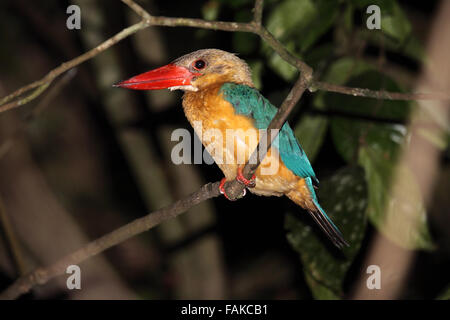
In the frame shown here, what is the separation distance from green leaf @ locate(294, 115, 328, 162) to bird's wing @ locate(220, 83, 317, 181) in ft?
0.34

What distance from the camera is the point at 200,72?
2.65 m

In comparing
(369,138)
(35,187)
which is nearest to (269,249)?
(35,187)

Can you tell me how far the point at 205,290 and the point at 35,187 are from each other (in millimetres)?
1620

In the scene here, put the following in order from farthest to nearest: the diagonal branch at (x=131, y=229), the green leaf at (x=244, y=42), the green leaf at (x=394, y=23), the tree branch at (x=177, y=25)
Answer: the green leaf at (x=244, y=42) < the green leaf at (x=394, y=23) < the diagonal branch at (x=131, y=229) < the tree branch at (x=177, y=25)

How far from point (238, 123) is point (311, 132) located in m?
0.52

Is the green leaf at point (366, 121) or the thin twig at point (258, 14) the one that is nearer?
the thin twig at point (258, 14)

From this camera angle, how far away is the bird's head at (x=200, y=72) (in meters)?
2.58

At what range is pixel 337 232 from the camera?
2.33m

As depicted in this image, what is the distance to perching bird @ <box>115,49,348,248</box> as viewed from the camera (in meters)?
2.32

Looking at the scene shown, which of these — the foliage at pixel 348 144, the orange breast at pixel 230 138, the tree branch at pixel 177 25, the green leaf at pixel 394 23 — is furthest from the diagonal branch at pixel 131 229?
the green leaf at pixel 394 23

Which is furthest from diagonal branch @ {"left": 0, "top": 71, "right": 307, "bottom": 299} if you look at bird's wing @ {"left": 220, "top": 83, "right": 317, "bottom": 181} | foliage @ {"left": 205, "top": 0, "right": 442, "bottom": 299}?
foliage @ {"left": 205, "top": 0, "right": 442, "bottom": 299}

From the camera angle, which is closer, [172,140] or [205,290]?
[172,140]

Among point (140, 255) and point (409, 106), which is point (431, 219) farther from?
point (140, 255)

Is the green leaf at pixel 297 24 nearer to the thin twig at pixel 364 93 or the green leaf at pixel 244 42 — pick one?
the green leaf at pixel 244 42
